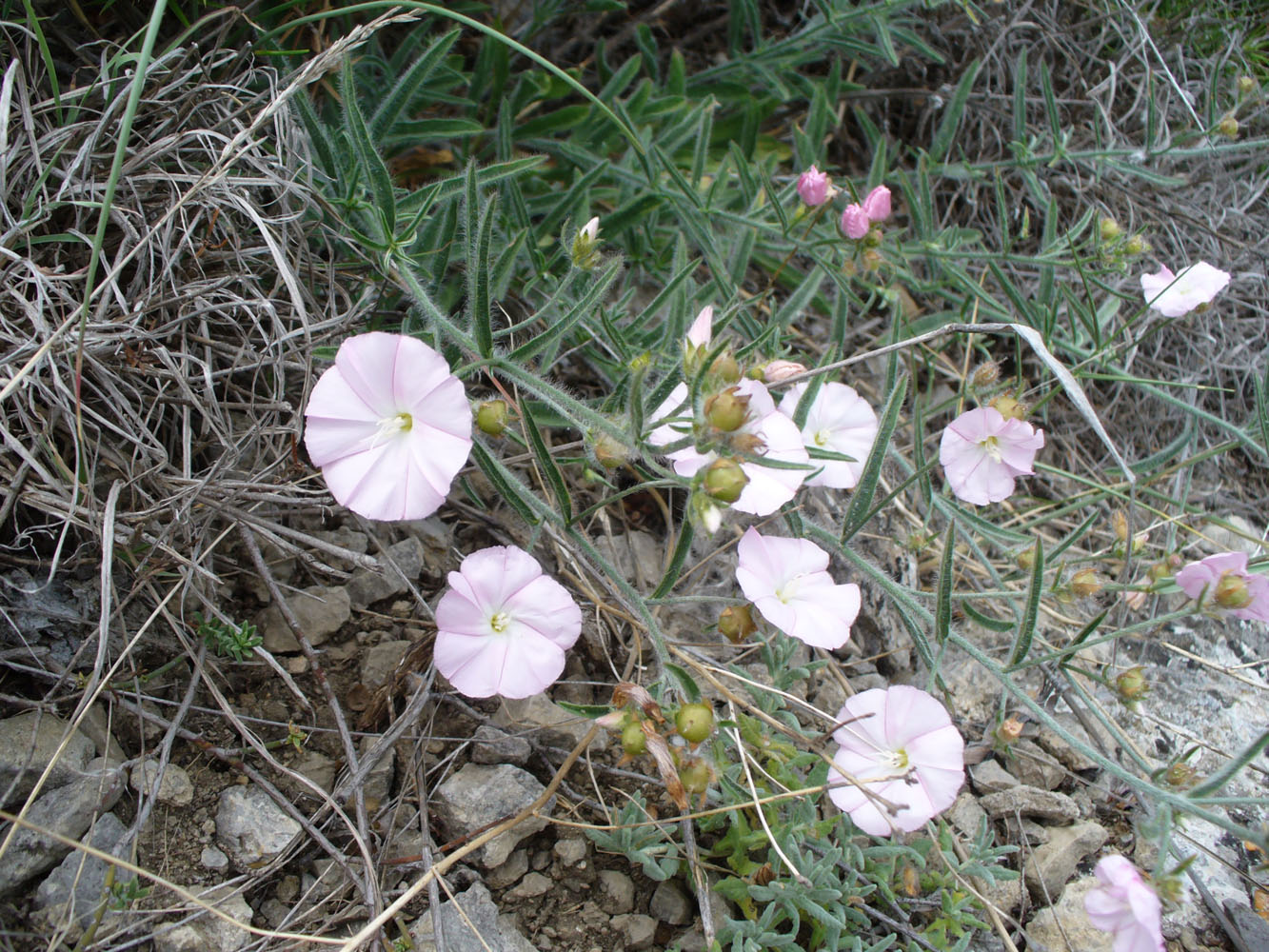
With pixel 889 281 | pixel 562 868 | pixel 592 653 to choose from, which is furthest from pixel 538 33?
pixel 562 868

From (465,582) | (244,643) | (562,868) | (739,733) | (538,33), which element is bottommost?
(562,868)

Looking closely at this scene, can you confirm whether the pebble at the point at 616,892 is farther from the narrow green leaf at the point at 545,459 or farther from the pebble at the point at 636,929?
the narrow green leaf at the point at 545,459

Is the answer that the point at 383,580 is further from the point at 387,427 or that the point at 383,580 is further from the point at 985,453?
the point at 985,453

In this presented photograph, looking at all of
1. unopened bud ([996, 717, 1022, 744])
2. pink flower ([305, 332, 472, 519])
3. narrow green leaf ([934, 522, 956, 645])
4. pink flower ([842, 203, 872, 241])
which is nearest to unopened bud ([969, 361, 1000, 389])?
pink flower ([842, 203, 872, 241])

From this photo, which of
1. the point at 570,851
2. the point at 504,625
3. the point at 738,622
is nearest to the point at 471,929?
the point at 570,851

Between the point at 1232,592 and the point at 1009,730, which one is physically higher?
the point at 1232,592

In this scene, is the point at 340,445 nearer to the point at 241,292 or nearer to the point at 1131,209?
the point at 241,292

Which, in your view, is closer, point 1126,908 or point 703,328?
point 1126,908

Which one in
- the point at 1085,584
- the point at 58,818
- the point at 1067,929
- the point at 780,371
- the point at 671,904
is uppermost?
the point at 780,371
